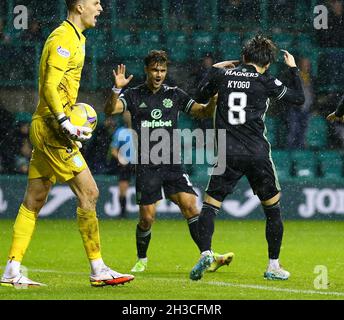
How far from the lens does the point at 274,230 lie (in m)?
8.95

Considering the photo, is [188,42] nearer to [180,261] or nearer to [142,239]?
[180,261]

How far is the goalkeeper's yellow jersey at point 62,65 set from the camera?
7836 millimetres

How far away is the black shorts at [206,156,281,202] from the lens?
8852 mm

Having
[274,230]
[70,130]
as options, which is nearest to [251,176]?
[274,230]

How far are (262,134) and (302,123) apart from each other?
840 centimetres

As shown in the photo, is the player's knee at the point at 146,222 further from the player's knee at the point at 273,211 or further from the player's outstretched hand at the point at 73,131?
the player's outstretched hand at the point at 73,131

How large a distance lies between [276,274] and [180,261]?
6.48 ft

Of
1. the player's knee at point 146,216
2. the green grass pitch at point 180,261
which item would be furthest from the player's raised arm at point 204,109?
the green grass pitch at point 180,261

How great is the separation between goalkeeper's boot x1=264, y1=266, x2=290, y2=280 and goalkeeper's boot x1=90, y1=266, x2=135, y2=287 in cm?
136

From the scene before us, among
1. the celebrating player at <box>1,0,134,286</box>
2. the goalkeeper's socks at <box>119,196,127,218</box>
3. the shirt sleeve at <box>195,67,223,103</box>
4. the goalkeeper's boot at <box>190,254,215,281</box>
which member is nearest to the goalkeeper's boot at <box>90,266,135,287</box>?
the celebrating player at <box>1,0,134,286</box>

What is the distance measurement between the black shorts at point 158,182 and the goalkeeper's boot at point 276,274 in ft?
4.12

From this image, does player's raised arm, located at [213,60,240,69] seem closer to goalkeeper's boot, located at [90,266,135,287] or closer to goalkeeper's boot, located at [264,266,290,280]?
goalkeeper's boot, located at [264,266,290,280]
